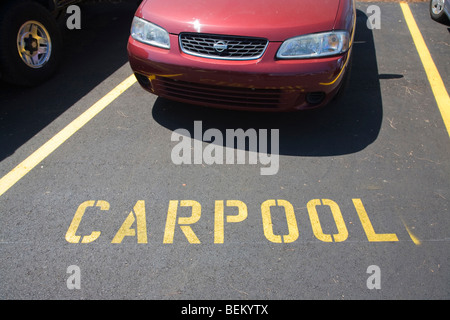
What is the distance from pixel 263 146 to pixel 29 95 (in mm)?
2629

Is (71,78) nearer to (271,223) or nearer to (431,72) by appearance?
(271,223)

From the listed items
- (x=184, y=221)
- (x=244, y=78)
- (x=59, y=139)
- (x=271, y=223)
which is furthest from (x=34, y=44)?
(x=271, y=223)

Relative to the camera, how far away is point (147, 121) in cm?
443

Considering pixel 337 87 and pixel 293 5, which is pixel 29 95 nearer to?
pixel 293 5

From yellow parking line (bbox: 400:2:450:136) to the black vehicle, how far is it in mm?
4196

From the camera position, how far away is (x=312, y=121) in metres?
4.45

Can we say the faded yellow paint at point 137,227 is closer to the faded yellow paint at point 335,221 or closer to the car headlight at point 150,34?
the faded yellow paint at point 335,221

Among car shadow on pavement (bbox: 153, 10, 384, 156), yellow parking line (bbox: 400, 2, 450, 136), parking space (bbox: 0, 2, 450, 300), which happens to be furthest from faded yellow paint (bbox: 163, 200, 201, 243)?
yellow parking line (bbox: 400, 2, 450, 136)

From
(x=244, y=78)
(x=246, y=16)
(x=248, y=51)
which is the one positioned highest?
(x=246, y=16)

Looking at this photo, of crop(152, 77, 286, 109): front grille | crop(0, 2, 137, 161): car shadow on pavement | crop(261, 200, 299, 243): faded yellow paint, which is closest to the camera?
crop(261, 200, 299, 243): faded yellow paint

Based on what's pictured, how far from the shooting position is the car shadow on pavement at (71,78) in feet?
14.3

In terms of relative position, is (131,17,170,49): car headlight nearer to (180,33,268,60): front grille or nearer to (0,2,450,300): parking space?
(180,33,268,60): front grille

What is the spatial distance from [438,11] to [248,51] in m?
4.10

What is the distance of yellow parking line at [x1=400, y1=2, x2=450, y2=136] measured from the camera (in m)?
4.58
